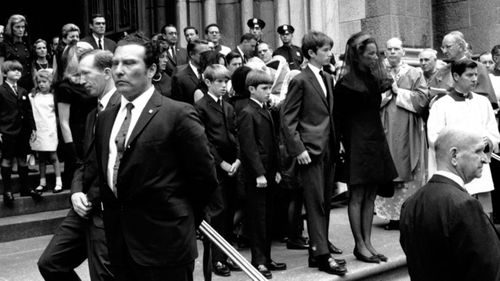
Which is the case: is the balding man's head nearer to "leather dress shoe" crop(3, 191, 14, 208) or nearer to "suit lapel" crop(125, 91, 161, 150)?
"suit lapel" crop(125, 91, 161, 150)

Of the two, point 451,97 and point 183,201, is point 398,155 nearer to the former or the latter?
point 451,97

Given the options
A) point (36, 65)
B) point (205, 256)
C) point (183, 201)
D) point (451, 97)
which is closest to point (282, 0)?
point (36, 65)

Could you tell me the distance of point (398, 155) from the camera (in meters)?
8.60

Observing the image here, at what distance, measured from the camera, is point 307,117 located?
6637mm

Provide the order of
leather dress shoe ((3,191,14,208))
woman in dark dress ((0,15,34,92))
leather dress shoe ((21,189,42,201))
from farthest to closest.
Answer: woman in dark dress ((0,15,34,92)) < leather dress shoe ((21,189,42,201)) < leather dress shoe ((3,191,14,208))

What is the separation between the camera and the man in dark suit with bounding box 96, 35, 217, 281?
3.72 m

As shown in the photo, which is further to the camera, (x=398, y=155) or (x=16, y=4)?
(x=16, y=4)

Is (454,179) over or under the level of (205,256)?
over

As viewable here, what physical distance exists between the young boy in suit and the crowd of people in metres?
0.01

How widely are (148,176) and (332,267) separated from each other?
9.96 ft

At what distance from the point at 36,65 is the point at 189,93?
360cm

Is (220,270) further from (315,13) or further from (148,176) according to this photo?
(315,13)

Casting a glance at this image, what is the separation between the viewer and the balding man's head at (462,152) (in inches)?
144

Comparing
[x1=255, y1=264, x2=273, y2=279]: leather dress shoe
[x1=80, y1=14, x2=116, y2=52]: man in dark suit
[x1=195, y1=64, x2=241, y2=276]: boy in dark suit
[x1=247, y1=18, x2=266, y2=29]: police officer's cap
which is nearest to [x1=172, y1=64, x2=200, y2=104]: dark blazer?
[x1=195, y1=64, x2=241, y2=276]: boy in dark suit
